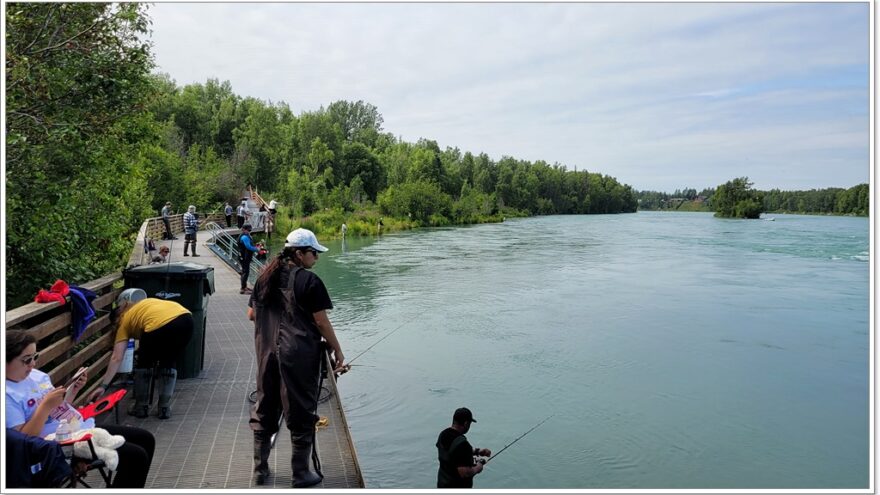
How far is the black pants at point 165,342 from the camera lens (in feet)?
18.3

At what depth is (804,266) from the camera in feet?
108

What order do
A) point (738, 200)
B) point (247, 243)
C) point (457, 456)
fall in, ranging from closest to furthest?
point (457, 456) < point (247, 243) < point (738, 200)

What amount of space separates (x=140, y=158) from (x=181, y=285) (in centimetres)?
1993

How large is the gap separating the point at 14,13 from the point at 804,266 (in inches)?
1347

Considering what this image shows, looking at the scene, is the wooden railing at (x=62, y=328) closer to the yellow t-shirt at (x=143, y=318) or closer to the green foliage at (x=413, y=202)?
the yellow t-shirt at (x=143, y=318)

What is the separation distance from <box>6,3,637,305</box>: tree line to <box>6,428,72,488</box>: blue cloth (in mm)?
4634

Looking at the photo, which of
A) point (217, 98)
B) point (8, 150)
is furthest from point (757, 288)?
point (217, 98)

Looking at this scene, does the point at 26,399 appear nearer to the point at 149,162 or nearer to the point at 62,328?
the point at 62,328

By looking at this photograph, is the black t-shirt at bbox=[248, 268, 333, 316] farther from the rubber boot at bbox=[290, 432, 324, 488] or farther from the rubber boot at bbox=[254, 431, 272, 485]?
the rubber boot at bbox=[254, 431, 272, 485]

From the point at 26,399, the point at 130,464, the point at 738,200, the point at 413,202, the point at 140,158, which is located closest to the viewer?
the point at 26,399


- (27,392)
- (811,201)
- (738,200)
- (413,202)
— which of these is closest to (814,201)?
(811,201)

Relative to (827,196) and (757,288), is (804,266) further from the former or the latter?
(827,196)

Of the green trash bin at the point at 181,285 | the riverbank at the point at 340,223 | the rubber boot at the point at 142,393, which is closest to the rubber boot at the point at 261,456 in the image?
the rubber boot at the point at 142,393

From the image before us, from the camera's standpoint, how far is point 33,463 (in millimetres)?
3275
